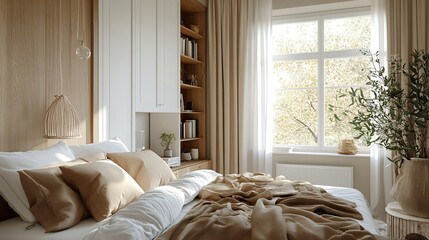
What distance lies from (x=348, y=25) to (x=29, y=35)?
3640 mm

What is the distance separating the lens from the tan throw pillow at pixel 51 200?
67.6 inches

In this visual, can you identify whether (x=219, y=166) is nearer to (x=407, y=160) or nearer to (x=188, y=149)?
(x=188, y=149)

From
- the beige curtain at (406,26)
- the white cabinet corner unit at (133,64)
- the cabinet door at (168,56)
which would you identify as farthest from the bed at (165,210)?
the beige curtain at (406,26)

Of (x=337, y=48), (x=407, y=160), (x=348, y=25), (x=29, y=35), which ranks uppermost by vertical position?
(x=348, y=25)

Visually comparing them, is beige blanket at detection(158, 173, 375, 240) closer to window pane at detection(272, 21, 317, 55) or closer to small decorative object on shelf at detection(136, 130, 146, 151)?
small decorative object on shelf at detection(136, 130, 146, 151)

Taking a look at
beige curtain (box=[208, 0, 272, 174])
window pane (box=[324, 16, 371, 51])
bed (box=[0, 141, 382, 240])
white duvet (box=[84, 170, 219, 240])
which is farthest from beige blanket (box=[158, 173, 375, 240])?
window pane (box=[324, 16, 371, 51])

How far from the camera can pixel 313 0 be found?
14.1 ft

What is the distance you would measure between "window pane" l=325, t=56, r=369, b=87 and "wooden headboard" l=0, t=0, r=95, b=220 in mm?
2977

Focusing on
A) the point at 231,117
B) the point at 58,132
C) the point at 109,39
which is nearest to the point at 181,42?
the point at 231,117

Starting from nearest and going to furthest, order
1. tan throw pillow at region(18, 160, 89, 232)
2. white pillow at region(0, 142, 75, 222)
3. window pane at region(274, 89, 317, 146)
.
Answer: tan throw pillow at region(18, 160, 89, 232), white pillow at region(0, 142, 75, 222), window pane at region(274, 89, 317, 146)

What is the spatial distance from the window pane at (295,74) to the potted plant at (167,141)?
5.27 feet

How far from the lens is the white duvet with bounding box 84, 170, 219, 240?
1.45 m

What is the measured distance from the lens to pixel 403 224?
260 centimetres

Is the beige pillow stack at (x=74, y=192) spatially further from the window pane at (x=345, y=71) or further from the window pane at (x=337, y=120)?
the window pane at (x=345, y=71)
